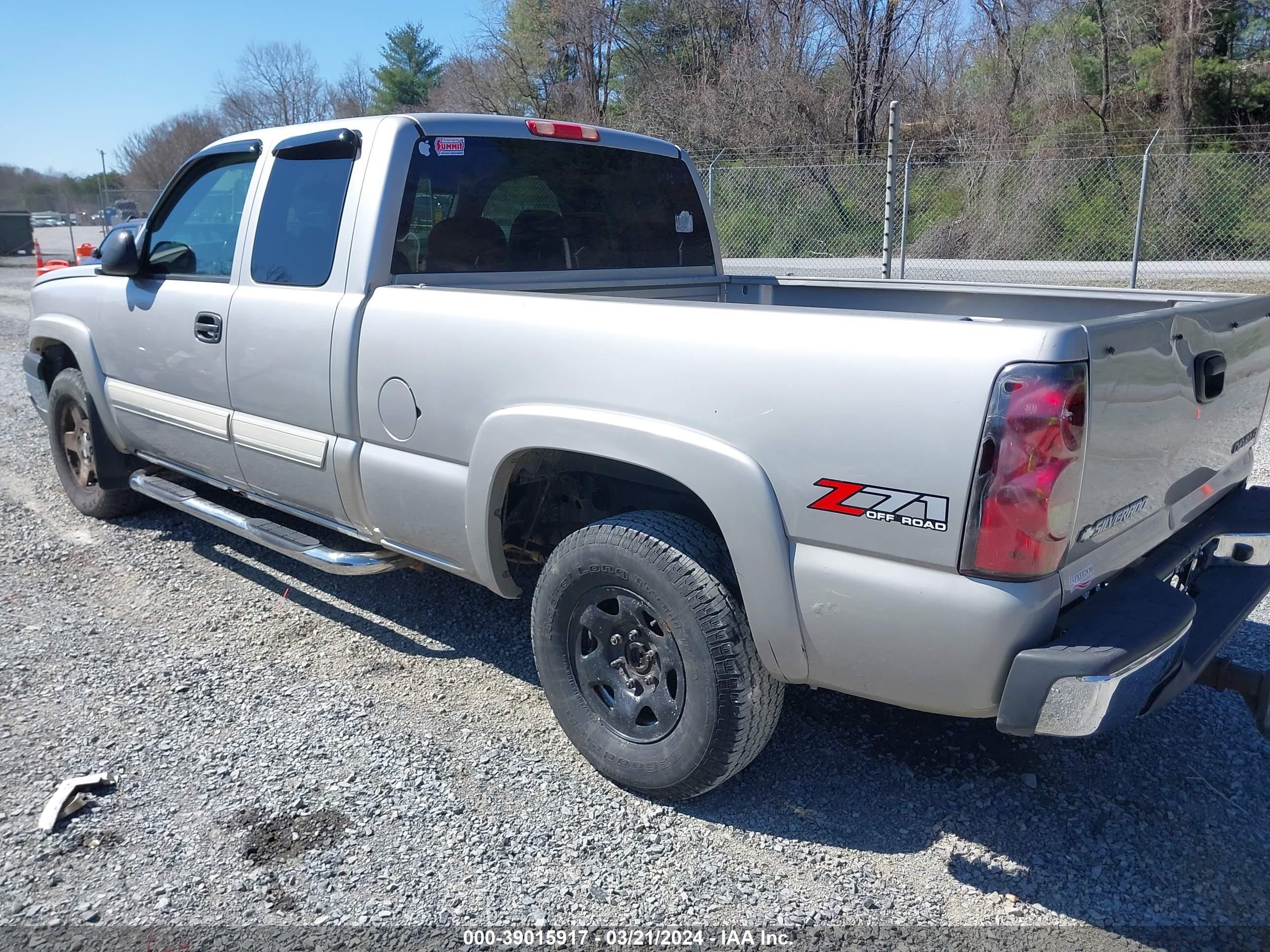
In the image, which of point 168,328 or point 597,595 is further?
point 168,328

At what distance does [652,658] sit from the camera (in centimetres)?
301

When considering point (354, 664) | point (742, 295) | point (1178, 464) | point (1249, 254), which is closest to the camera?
point (1178, 464)

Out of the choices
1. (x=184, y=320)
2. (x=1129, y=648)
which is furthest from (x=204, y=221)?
(x=1129, y=648)

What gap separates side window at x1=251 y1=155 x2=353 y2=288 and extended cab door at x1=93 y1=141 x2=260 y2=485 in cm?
19

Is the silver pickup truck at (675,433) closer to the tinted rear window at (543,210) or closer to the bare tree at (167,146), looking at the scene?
the tinted rear window at (543,210)

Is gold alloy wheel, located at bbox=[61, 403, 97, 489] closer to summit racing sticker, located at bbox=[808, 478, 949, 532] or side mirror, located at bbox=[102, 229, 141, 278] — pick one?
side mirror, located at bbox=[102, 229, 141, 278]

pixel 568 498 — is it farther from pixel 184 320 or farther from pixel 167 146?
pixel 167 146

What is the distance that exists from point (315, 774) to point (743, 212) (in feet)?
47.6

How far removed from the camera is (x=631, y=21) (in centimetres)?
3591

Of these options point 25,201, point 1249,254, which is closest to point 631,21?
point 1249,254

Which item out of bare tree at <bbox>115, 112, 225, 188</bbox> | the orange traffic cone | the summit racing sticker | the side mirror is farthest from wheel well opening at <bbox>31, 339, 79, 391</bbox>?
bare tree at <bbox>115, 112, 225, 188</bbox>

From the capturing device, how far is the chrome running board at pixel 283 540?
3.81 metres

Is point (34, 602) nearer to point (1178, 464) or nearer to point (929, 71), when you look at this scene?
point (1178, 464)

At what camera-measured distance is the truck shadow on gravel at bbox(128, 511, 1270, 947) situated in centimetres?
270
